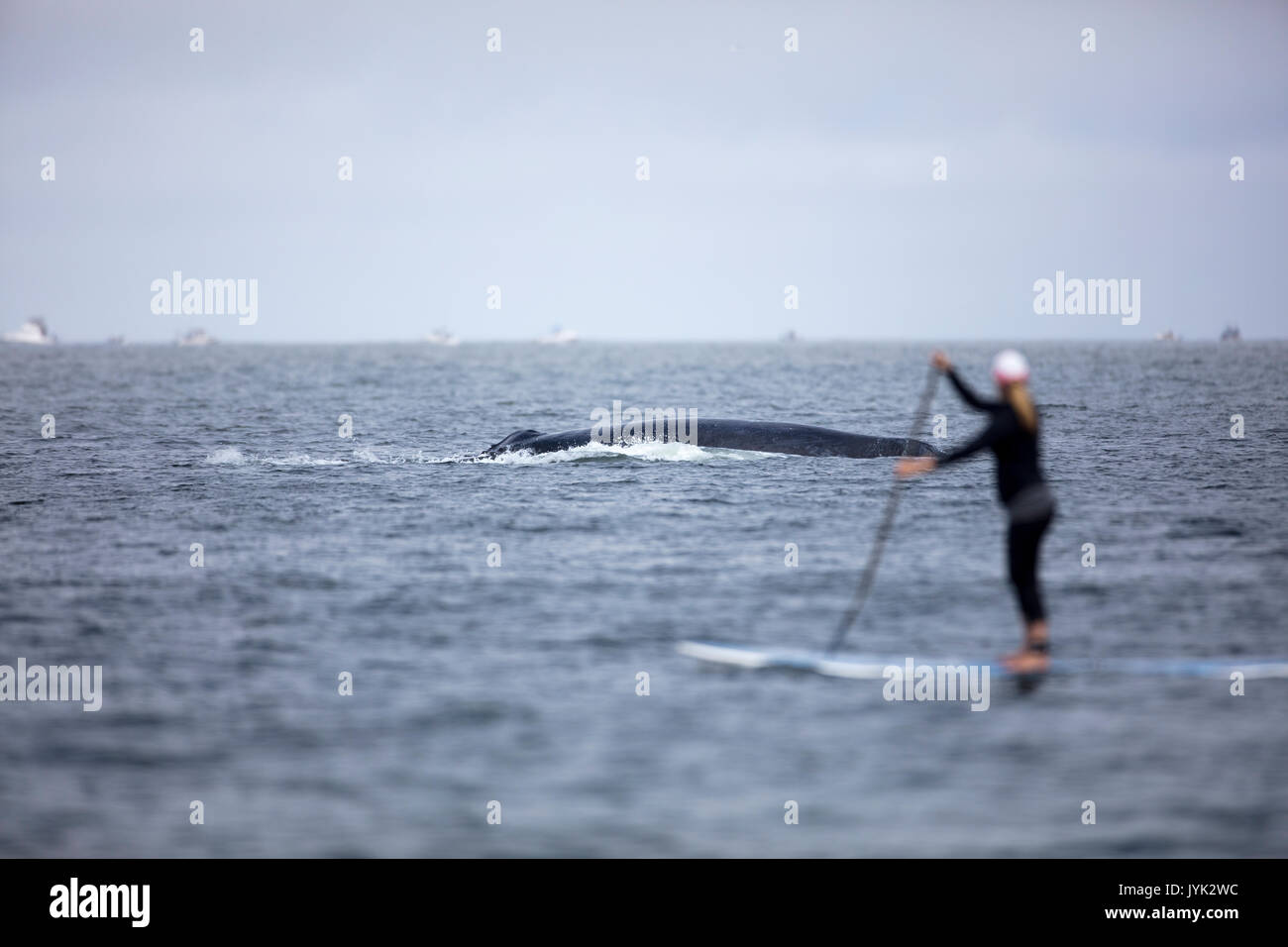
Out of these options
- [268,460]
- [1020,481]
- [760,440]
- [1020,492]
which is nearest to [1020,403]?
[1020,481]

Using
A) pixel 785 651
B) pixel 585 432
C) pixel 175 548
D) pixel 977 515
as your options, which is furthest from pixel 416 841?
pixel 585 432

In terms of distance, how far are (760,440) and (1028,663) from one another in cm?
2265

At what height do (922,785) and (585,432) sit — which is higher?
(585,432)

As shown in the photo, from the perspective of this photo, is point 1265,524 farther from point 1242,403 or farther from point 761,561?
point 1242,403

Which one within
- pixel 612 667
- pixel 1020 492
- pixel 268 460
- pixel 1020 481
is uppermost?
pixel 1020 481

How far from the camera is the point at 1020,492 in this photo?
44.0 feet

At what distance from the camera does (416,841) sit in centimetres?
973

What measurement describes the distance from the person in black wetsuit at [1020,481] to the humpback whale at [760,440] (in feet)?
66.1

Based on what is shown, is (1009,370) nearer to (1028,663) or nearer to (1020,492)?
(1020,492)

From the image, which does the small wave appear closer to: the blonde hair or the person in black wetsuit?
the person in black wetsuit

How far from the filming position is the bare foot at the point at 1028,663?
1326 cm

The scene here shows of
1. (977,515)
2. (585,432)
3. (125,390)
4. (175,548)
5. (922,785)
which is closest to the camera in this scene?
(922,785)

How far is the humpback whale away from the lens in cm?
3478

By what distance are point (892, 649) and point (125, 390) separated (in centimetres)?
7890
